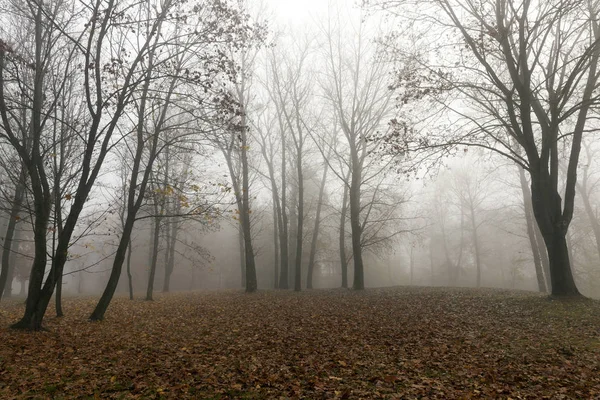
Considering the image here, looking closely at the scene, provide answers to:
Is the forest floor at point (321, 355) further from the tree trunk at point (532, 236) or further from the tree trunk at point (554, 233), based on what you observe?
the tree trunk at point (532, 236)

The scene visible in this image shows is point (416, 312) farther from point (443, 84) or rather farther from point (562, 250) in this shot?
point (443, 84)

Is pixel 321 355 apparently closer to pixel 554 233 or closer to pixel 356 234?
pixel 554 233

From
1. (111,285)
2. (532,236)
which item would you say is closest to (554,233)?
(532,236)

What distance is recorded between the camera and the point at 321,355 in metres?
6.83

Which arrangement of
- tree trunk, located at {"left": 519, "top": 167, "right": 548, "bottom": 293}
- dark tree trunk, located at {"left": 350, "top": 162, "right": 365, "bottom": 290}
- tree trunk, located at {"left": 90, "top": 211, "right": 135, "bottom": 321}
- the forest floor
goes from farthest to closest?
tree trunk, located at {"left": 519, "top": 167, "right": 548, "bottom": 293} < dark tree trunk, located at {"left": 350, "top": 162, "right": 365, "bottom": 290} < tree trunk, located at {"left": 90, "top": 211, "right": 135, "bottom": 321} < the forest floor

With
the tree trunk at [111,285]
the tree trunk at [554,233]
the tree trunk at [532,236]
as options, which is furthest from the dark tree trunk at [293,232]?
the tree trunk at [554,233]

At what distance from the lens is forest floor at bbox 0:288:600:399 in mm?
5223

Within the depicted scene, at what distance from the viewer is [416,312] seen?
414 inches

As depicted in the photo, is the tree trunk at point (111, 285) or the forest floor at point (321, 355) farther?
the tree trunk at point (111, 285)

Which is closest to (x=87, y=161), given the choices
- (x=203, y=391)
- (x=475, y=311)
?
(x=203, y=391)

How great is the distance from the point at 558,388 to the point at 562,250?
23.4 ft

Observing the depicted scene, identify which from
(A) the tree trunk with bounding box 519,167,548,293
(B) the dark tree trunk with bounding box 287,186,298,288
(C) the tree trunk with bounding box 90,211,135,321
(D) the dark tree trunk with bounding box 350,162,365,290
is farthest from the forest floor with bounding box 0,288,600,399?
(B) the dark tree trunk with bounding box 287,186,298,288

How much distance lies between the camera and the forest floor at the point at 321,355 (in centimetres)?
522

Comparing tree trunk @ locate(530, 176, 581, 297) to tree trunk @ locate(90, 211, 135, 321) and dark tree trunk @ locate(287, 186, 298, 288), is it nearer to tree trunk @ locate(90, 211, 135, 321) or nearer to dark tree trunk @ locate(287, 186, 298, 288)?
tree trunk @ locate(90, 211, 135, 321)
